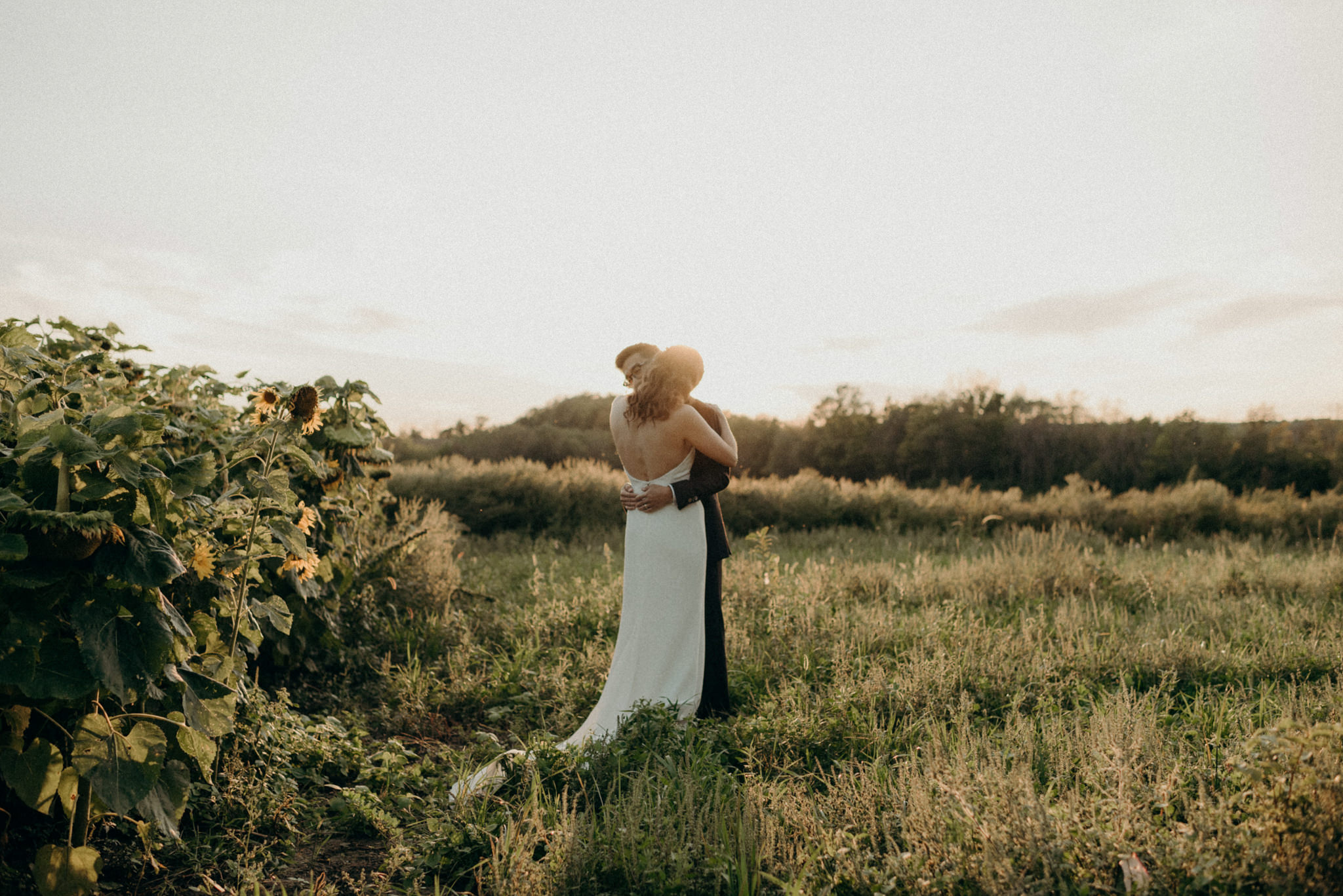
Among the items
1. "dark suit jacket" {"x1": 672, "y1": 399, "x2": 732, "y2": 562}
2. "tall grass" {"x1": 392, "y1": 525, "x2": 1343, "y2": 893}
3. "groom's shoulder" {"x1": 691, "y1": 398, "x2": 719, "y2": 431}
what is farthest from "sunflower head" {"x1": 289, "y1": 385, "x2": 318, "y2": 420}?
"groom's shoulder" {"x1": 691, "y1": 398, "x2": 719, "y2": 431}

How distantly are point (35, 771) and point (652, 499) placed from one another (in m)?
2.93

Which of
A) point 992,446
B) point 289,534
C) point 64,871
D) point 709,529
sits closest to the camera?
point 64,871

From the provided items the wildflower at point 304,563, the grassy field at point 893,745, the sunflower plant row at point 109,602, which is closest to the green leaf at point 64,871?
the sunflower plant row at point 109,602

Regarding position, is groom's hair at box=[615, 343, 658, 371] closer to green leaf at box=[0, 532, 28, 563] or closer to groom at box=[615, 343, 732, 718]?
groom at box=[615, 343, 732, 718]

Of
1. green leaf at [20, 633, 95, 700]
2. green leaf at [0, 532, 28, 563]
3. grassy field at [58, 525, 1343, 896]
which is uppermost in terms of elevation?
green leaf at [0, 532, 28, 563]

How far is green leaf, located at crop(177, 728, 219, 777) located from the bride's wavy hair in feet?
8.83

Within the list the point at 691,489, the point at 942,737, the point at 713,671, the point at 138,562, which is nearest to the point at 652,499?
the point at 691,489

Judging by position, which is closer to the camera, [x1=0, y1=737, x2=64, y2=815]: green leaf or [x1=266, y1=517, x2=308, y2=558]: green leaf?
[x1=0, y1=737, x2=64, y2=815]: green leaf

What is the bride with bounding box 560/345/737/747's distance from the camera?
4.49 meters

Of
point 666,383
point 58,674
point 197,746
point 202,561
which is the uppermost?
point 666,383

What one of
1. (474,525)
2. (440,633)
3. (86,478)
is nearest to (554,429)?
(474,525)

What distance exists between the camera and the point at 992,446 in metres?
23.0

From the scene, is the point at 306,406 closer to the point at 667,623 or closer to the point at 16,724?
the point at 16,724

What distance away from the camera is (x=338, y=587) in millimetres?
5133
